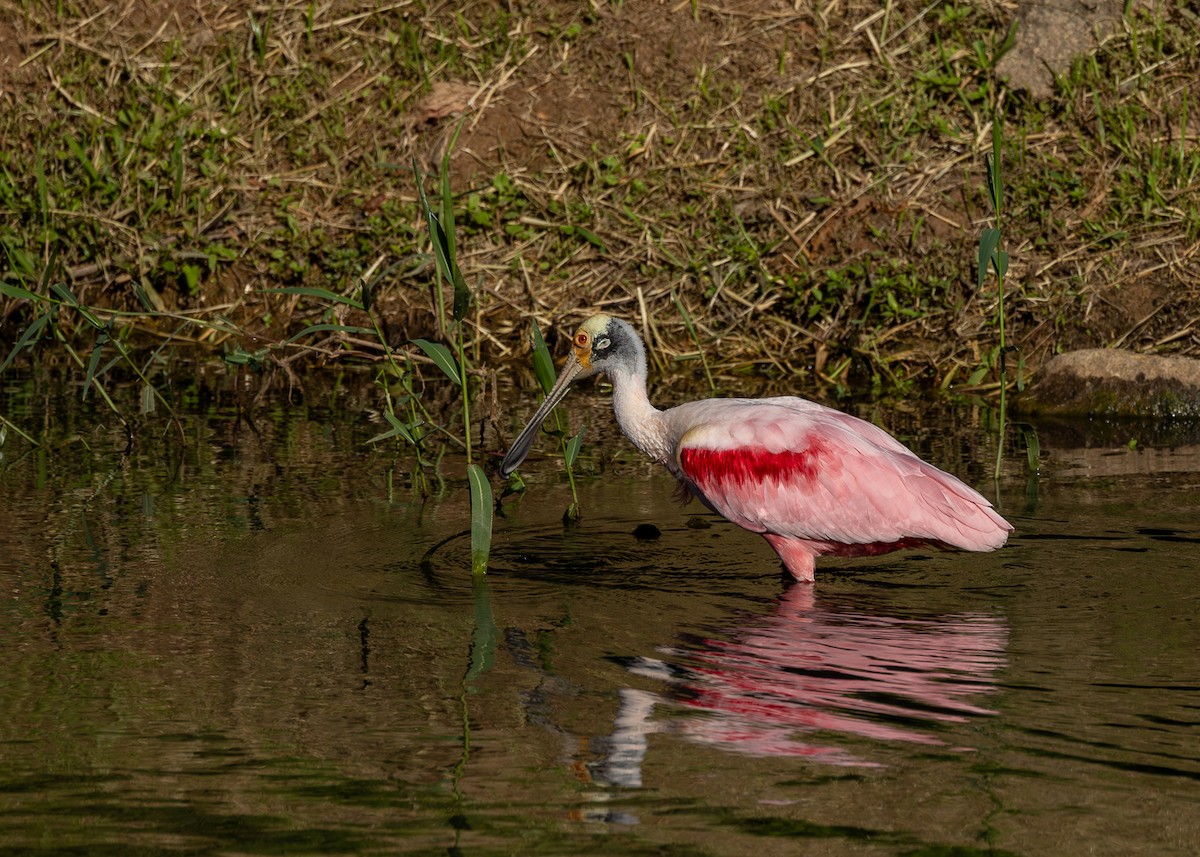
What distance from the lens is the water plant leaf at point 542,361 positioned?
7.43m

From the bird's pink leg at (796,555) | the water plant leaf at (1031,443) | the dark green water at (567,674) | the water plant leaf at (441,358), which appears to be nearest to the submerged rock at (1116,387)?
the dark green water at (567,674)

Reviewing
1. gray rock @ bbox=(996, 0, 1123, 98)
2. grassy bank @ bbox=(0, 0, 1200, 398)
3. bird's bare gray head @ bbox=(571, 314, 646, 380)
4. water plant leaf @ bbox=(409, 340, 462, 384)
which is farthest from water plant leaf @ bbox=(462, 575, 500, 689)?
gray rock @ bbox=(996, 0, 1123, 98)

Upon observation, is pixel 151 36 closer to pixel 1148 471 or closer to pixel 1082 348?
pixel 1082 348

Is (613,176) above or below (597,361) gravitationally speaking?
above

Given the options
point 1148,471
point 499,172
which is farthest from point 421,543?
point 499,172

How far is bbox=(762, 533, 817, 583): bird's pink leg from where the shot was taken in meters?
6.94

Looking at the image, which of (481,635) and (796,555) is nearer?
(481,635)

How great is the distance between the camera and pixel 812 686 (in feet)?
17.4

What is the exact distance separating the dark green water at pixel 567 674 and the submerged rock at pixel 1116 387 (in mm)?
1107

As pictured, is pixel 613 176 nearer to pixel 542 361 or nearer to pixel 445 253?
pixel 542 361

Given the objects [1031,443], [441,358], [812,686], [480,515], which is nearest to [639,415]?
[441,358]

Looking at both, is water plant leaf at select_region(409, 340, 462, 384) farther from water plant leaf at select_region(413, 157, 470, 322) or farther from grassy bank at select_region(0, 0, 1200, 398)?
grassy bank at select_region(0, 0, 1200, 398)

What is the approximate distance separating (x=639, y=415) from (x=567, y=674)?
2301 millimetres

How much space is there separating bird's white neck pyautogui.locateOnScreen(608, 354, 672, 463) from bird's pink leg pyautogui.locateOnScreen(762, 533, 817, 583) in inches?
26.2
